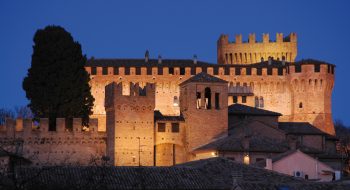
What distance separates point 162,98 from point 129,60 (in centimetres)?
475

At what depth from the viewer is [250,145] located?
63.0m

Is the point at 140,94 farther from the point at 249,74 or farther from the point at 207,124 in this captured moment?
the point at 249,74

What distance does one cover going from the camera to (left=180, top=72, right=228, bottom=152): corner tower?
214 ft

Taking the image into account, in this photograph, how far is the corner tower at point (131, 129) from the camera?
2511 inches

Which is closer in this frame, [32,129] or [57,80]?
[32,129]

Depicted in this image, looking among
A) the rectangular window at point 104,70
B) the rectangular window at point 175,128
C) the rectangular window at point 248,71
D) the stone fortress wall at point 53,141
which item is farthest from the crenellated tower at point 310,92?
the stone fortress wall at point 53,141

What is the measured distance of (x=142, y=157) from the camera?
64.0 m

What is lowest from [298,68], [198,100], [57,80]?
[198,100]

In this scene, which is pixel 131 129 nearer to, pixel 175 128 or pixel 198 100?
pixel 175 128

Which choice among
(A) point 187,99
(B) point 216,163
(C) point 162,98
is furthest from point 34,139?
(C) point 162,98

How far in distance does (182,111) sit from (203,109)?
5.39 feet

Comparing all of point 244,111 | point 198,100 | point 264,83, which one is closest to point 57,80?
point 198,100

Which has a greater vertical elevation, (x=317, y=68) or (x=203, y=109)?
(x=317, y=68)

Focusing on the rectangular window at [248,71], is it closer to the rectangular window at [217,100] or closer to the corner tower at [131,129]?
the rectangular window at [217,100]
